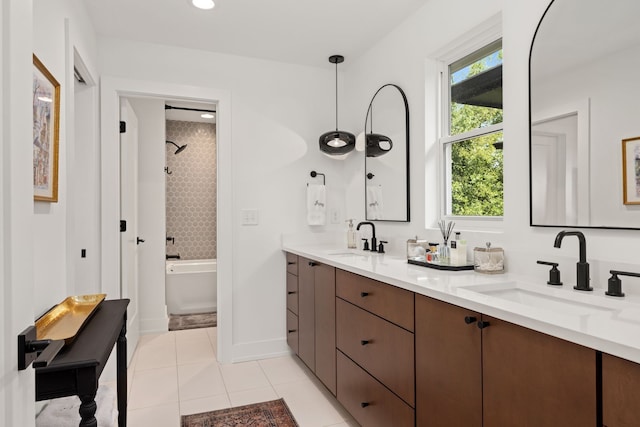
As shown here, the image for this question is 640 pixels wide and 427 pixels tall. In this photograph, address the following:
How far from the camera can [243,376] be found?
9.45 feet

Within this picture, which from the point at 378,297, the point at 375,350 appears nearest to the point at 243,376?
the point at 375,350

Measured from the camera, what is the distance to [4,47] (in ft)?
2.37

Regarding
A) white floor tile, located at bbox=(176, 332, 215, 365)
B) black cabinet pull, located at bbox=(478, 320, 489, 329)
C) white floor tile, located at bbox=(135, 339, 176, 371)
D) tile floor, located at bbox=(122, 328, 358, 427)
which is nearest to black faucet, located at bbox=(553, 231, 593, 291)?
black cabinet pull, located at bbox=(478, 320, 489, 329)

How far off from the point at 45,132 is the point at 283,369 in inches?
88.3

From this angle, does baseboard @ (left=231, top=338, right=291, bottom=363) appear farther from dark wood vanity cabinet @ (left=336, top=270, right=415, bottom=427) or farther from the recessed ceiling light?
the recessed ceiling light

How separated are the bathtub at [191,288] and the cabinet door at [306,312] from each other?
1.89 m

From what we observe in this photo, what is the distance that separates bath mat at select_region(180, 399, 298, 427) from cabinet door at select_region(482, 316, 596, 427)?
1393 mm

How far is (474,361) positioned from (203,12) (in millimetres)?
2494

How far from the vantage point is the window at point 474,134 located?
82.2 inches

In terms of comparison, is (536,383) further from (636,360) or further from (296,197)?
(296,197)

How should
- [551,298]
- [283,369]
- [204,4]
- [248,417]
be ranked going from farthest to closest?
1. [283,369]
2. [204,4]
3. [248,417]
4. [551,298]

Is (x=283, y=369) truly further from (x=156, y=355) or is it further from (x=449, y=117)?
(x=449, y=117)

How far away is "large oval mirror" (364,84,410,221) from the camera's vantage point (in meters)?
2.65

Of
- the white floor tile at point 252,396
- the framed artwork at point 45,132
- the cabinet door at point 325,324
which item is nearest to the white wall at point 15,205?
the framed artwork at point 45,132
